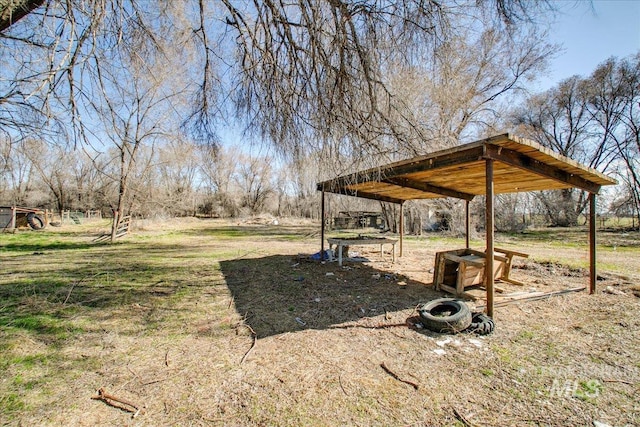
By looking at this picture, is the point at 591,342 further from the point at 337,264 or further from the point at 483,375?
the point at 337,264

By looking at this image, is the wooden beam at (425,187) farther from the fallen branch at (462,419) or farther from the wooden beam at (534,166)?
the fallen branch at (462,419)

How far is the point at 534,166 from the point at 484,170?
0.70 meters

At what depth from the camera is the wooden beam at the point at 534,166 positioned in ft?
11.8

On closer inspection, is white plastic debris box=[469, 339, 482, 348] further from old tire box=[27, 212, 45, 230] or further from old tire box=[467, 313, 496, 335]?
old tire box=[27, 212, 45, 230]

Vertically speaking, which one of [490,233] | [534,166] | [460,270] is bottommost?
[460,270]

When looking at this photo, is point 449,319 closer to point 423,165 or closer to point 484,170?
point 423,165

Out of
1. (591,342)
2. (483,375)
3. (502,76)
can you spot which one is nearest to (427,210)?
(502,76)

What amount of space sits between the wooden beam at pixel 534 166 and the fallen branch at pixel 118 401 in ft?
13.8

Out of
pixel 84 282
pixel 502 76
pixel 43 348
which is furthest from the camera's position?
pixel 502 76

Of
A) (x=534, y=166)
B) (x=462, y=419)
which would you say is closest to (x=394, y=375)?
(x=462, y=419)

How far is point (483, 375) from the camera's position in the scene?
2521 mm

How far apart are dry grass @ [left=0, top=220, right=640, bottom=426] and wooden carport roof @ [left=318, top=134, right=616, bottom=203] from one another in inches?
71.7

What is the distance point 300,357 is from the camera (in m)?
2.87

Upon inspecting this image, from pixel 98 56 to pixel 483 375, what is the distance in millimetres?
4696
